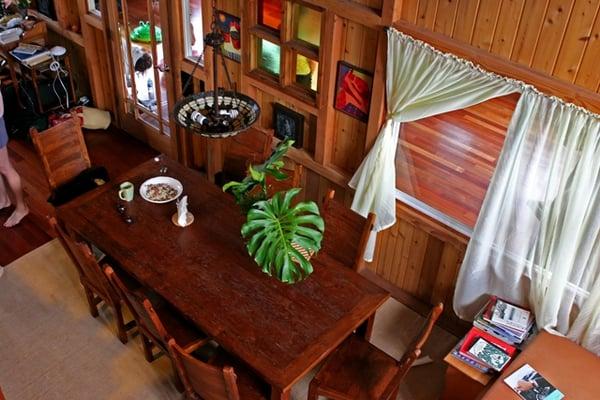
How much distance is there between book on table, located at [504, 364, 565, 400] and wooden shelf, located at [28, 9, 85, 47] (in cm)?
445

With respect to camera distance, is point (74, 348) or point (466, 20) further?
point (74, 348)

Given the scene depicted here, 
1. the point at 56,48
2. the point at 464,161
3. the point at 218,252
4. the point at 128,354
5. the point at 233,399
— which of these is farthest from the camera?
the point at 56,48

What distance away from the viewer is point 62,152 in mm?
4215

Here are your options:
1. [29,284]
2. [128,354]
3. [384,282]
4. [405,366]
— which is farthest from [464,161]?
[29,284]

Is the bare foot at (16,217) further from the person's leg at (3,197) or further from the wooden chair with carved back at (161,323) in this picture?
the wooden chair with carved back at (161,323)

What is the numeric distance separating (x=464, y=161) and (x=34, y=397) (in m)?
3.51

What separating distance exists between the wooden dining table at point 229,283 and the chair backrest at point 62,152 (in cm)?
44

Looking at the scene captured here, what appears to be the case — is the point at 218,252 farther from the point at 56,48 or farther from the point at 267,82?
the point at 56,48

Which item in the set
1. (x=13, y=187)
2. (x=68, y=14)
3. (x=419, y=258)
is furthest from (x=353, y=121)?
(x=68, y=14)

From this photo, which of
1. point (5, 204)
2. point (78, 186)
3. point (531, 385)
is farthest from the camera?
point (5, 204)

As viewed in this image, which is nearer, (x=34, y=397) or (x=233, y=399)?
(x=233, y=399)

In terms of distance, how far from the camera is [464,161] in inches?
207

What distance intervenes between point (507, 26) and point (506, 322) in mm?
1562

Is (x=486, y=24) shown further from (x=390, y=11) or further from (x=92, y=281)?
(x=92, y=281)
